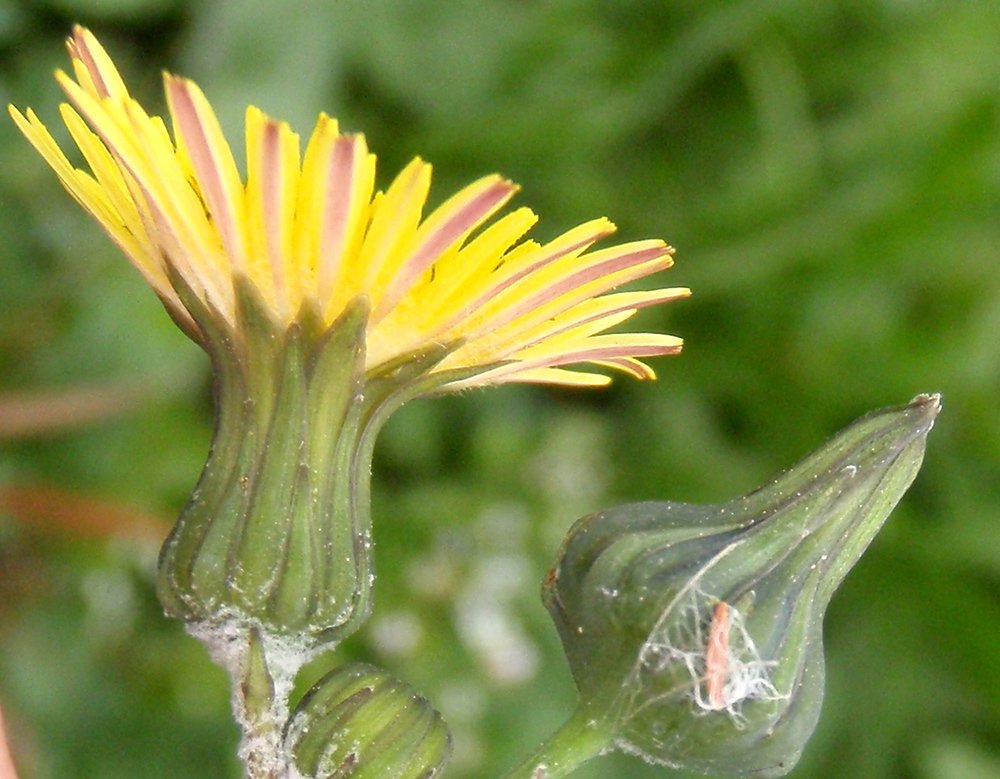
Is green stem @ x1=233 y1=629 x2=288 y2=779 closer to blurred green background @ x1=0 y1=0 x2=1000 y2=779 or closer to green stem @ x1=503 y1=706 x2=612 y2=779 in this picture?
green stem @ x1=503 y1=706 x2=612 y2=779

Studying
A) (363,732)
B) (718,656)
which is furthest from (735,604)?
(363,732)

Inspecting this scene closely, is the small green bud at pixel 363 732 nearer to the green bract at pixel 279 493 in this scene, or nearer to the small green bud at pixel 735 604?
the green bract at pixel 279 493

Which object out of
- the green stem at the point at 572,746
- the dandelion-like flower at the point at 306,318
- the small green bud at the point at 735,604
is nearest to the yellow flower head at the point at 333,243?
the dandelion-like flower at the point at 306,318

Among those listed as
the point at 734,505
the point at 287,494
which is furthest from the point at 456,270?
the point at 734,505

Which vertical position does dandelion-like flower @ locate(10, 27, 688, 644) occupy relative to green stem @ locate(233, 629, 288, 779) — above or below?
above

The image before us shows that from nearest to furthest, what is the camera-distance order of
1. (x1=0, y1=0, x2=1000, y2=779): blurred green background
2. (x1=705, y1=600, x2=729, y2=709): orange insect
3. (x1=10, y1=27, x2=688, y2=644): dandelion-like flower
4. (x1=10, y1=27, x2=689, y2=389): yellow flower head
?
(x1=10, y1=27, x2=689, y2=389): yellow flower head
(x1=10, y1=27, x2=688, y2=644): dandelion-like flower
(x1=705, y1=600, x2=729, y2=709): orange insect
(x1=0, y1=0, x2=1000, y2=779): blurred green background

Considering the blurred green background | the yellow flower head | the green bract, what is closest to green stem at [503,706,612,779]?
the green bract
